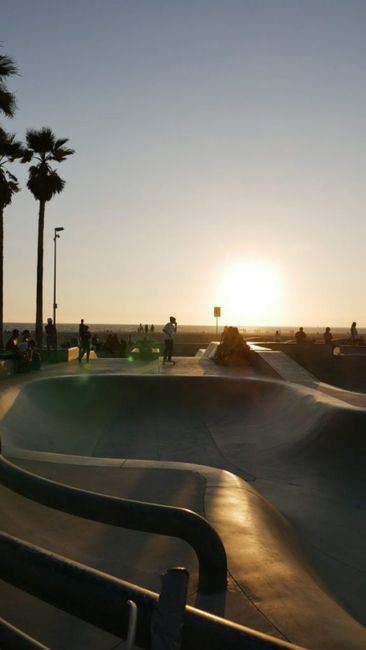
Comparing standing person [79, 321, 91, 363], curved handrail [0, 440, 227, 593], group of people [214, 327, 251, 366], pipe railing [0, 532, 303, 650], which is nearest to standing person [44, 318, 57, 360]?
standing person [79, 321, 91, 363]

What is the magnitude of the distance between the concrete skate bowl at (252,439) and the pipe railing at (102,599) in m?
1.92

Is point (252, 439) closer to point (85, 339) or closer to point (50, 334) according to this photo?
point (85, 339)

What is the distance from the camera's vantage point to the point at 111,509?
2416mm

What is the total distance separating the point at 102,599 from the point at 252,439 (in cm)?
958

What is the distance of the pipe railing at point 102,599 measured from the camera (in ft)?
4.22

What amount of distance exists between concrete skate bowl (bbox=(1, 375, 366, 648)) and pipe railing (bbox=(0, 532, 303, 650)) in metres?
1.92

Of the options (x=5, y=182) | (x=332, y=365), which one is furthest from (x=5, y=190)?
(x=332, y=365)

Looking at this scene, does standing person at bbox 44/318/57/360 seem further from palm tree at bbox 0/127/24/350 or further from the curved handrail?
the curved handrail

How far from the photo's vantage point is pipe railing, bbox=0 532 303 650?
50.7 inches

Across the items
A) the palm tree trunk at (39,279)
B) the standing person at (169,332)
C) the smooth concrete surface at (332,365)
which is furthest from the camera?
the palm tree trunk at (39,279)

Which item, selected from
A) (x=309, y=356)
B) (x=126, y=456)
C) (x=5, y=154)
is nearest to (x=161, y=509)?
(x=126, y=456)

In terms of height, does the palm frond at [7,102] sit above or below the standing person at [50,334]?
above

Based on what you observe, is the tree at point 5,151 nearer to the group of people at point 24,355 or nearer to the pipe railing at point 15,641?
the group of people at point 24,355

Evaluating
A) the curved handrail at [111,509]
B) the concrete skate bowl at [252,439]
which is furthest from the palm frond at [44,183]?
the curved handrail at [111,509]
